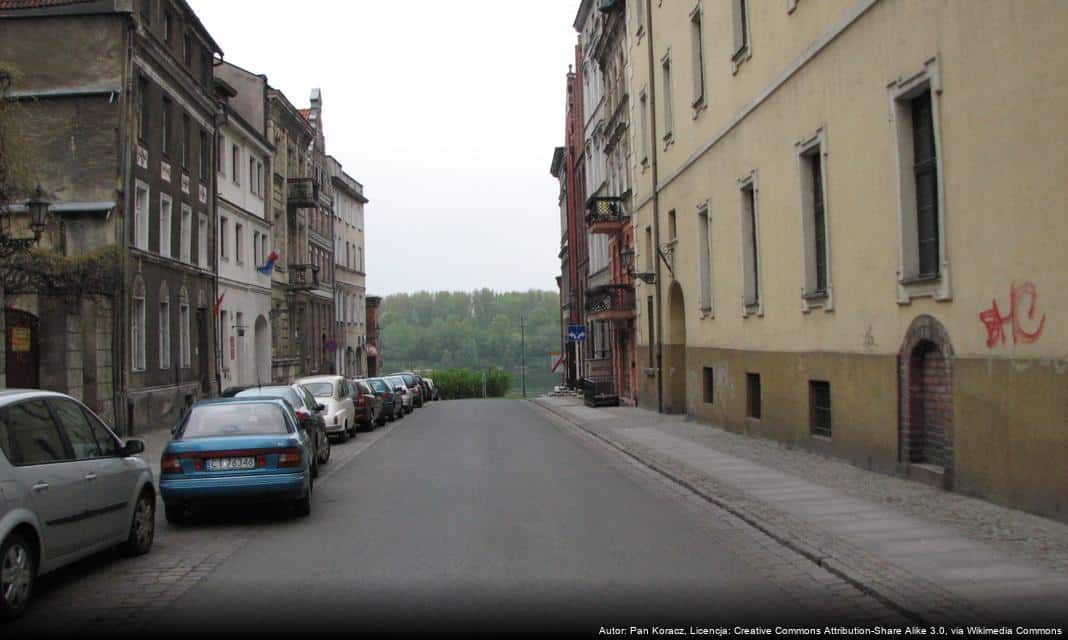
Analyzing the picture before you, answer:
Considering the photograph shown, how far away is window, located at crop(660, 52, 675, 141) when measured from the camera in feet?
90.3

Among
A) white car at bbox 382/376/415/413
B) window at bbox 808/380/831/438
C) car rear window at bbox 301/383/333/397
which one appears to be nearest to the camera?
window at bbox 808/380/831/438

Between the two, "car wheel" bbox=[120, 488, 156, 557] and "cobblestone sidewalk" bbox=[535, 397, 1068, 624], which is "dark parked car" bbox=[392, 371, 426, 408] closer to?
"cobblestone sidewalk" bbox=[535, 397, 1068, 624]

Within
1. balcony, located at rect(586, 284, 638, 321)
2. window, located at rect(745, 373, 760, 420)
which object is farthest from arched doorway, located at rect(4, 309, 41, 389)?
balcony, located at rect(586, 284, 638, 321)

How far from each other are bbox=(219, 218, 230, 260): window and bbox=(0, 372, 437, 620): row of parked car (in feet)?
82.3

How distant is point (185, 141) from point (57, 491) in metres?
25.9

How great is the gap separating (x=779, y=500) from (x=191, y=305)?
24.5m

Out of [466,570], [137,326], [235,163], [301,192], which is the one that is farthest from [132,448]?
[301,192]

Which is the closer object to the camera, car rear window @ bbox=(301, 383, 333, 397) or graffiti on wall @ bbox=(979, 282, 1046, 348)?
graffiti on wall @ bbox=(979, 282, 1046, 348)

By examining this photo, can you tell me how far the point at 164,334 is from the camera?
2931 centimetres

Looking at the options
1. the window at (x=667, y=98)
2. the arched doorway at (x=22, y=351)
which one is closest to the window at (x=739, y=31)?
the window at (x=667, y=98)

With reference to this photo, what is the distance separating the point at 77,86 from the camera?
2519cm

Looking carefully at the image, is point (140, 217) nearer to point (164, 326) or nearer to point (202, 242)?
point (164, 326)

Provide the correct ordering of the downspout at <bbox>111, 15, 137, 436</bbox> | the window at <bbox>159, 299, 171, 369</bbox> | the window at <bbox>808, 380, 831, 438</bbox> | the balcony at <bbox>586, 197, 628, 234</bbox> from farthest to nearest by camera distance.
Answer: the balcony at <bbox>586, 197, 628, 234</bbox> < the window at <bbox>159, 299, 171, 369</bbox> < the downspout at <bbox>111, 15, 137, 436</bbox> < the window at <bbox>808, 380, 831, 438</bbox>

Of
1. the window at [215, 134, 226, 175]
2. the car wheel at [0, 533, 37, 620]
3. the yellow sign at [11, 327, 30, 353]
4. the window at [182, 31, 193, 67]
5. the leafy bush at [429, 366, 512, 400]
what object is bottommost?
the leafy bush at [429, 366, 512, 400]
